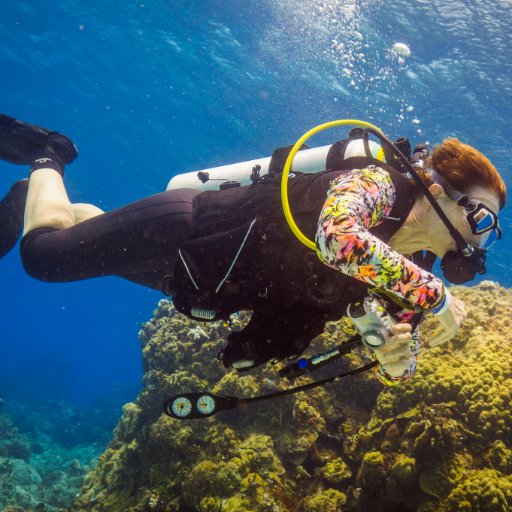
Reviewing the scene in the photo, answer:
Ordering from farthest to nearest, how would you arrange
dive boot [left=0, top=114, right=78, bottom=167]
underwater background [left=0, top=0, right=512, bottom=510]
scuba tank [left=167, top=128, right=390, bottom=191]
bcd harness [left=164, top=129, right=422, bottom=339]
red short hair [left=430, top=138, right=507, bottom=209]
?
underwater background [left=0, top=0, right=512, bottom=510] < dive boot [left=0, top=114, right=78, bottom=167] < scuba tank [left=167, top=128, right=390, bottom=191] < bcd harness [left=164, top=129, right=422, bottom=339] < red short hair [left=430, top=138, right=507, bottom=209]

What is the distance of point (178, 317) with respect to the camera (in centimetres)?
964

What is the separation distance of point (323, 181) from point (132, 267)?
2111mm

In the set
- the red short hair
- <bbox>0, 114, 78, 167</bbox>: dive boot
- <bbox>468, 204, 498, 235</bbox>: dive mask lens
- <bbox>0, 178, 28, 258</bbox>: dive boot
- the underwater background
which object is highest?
the underwater background

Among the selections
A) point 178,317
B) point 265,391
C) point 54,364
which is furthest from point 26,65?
point 265,391

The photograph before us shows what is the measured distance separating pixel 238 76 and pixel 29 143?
23.7 metres

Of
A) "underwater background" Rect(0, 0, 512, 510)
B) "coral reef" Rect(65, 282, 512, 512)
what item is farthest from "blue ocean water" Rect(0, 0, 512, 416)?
"coral reef" Rect(65, 282, 512, 512)

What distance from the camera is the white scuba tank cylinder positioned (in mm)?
3092

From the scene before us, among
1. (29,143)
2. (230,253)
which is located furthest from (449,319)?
(29,143)

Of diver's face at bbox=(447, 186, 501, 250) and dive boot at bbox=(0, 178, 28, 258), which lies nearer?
diver's face at bbox=(447, 186, 501, 250)

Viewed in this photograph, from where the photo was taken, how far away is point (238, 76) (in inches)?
1017

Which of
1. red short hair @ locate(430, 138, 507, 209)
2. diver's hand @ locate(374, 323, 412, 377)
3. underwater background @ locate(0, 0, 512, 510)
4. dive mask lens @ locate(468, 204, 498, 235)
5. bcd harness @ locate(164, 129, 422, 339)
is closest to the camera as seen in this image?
diver's hand @ locate(374, 323, 412, 377)

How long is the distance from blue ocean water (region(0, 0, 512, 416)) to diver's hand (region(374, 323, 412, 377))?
16.6m

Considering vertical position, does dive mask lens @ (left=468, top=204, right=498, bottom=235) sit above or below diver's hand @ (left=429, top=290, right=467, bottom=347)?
above

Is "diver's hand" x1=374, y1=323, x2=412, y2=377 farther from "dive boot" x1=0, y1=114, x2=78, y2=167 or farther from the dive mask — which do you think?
"dive boot" x1=0, y1=114, x2=78, y2=167
